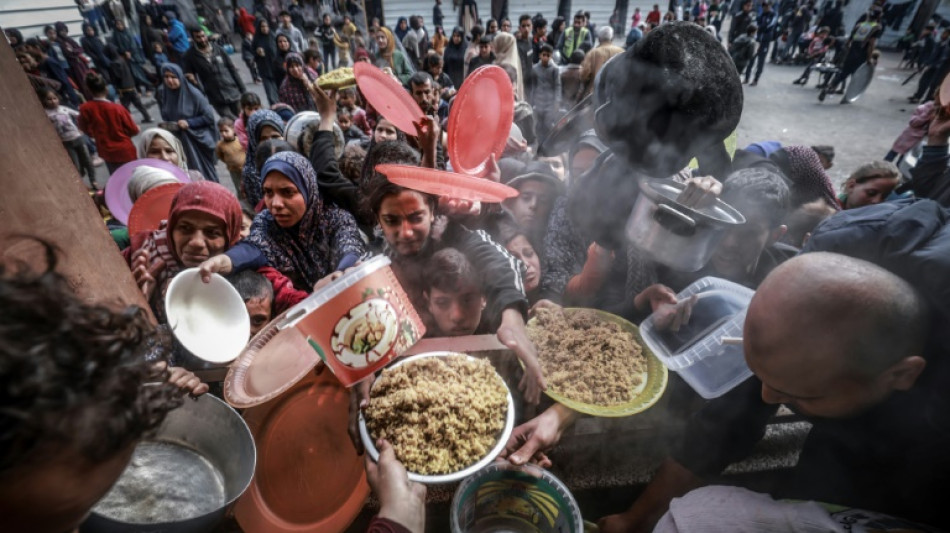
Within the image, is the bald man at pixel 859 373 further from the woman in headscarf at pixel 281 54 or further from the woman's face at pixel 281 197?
the woman in headscarf at pixel 281 54

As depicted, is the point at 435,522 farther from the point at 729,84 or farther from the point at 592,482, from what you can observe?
the point at 729,84

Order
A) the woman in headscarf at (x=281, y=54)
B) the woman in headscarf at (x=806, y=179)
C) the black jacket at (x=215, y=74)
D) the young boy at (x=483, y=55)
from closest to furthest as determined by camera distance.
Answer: the woman in headscarf at (x=806, y=179) < the black jacket at (x=215, y=74) < the young boy at (x=483, y=55) < the woman in headscarf at (x=281, y=54)

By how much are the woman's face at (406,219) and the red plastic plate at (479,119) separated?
0.28 m

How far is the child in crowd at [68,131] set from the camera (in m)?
6.03

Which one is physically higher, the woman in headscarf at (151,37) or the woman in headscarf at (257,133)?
the woman in headscarf at (151,37)

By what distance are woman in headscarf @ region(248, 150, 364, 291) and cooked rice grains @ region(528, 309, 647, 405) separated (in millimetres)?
1324

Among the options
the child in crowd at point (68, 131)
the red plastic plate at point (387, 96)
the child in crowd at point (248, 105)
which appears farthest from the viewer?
the child in crowd at point (68, 131)

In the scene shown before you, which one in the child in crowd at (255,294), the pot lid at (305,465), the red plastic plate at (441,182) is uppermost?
the red plastic plate at (441,182)

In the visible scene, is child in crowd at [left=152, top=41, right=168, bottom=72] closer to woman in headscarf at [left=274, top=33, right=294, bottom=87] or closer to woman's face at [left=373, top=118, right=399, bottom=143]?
woman in headscarf at [left=274, top=33, right=294, bottom=87]

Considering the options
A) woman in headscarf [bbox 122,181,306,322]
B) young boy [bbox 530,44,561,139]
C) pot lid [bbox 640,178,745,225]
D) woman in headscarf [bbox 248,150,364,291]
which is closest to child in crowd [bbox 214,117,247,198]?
woman in headscarf [bbox 248,150,364,291]

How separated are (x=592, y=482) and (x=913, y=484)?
1283 millimetres

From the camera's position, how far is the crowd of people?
886mm

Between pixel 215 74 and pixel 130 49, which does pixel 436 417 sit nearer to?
pixel 215 74

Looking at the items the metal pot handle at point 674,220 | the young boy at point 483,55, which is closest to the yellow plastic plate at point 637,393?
the metal pot handle at point 674,220
